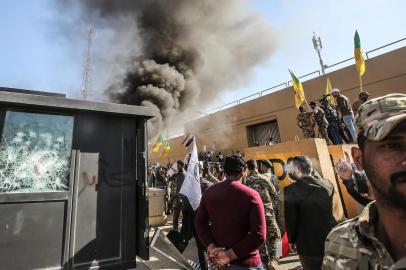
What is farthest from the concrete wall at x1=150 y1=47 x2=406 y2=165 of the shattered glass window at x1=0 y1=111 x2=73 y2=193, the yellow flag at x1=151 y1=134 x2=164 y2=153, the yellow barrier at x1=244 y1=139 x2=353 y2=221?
the shattered glass window at x1=0 y1=111 x2=73 y2=193

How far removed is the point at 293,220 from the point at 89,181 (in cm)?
257

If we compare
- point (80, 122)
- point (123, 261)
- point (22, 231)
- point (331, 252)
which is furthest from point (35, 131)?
point (331, 252)

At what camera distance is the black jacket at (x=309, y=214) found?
2.51m

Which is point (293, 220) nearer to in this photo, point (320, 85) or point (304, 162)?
point (304, 162)

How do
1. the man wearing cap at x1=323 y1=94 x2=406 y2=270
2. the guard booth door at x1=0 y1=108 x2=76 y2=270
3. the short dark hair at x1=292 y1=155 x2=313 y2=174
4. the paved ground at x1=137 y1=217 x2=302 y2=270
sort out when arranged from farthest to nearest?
the paved ground at x1=137 y1=217 x2=302 y2=270, the guard booth door at x1=0 y1=108 x2=76 y2=270, the short dark hair at x1=292 y1=155 x2=313 y2=174, the man wearing cap at x1=323 y1=94 x2=406 y2=270

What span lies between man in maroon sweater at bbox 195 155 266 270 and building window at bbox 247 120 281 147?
1644 cm

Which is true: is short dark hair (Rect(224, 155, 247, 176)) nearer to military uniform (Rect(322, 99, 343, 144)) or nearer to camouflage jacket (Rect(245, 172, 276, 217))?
camouflage jacket (Rect(245, 172, 276, 217))

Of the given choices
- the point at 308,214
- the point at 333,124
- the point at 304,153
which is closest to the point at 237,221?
the point at 308,214

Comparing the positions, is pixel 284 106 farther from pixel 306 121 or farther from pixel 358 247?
pixel 358 247

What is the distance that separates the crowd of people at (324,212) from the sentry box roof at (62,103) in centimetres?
182

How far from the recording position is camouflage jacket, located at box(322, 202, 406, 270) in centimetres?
90

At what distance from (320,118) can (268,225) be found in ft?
16.0

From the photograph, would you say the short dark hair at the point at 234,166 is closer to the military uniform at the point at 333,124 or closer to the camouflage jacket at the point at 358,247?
the camouflage jacket at the point at 358,247

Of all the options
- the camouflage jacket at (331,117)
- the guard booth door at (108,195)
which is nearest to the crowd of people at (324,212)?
the guard booth door at (108,195)
